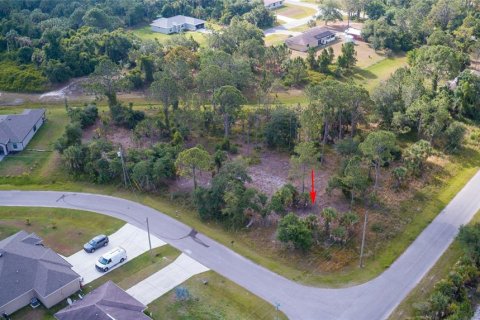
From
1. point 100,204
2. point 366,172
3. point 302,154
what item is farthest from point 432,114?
point 100,204

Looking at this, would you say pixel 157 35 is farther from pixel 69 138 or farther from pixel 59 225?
pixel 59 225

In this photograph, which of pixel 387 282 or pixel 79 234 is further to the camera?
pixel 79 234

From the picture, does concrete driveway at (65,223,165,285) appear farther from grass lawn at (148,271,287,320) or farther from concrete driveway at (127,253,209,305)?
grass lawn at (148,271,287,320)

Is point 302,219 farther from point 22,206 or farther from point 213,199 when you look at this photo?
point 22,206

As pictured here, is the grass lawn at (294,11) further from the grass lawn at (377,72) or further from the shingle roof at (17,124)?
the shingle roof at (17,124)

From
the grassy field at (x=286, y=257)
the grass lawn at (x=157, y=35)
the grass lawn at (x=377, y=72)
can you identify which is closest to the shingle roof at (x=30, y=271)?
the grassy field at (x=286, y=257)

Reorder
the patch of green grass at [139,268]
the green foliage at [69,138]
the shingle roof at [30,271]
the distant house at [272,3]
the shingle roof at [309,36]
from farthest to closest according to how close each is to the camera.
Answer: the distant house at [272,3] < the shingle roof at [309,36] < the green foliage at [69,138] < the patch of green grass at [139,268] < the shingle roof at [30,271]
